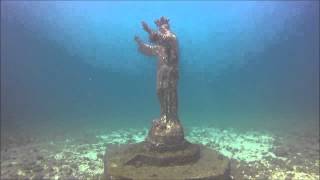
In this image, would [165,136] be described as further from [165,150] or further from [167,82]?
[167,82]

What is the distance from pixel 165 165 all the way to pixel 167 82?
164 centimetres

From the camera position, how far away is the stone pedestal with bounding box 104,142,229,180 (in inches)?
284

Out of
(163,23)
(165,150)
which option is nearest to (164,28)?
(163,23)

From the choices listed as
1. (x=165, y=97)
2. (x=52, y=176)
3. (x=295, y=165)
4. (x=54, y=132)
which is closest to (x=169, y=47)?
(x=165, y=97)

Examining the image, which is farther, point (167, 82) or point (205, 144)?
point (205, 144)

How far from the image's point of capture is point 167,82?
808cm

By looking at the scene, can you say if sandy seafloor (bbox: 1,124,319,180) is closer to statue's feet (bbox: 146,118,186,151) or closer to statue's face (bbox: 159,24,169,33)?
statue's feet (bbox: 146,118,186,151)

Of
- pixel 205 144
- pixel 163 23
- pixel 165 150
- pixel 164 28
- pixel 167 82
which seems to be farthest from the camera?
pixel 205 144

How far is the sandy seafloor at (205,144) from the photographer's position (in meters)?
9.80

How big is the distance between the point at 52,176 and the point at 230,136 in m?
7.61

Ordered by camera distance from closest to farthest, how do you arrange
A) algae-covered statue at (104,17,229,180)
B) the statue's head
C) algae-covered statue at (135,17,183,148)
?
algae-covered statue at (104,17,229,180) → algae-covered statue at (135,17,183,148) → the statue's head

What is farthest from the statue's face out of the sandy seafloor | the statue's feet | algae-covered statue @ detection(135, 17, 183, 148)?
the sandy seafloor

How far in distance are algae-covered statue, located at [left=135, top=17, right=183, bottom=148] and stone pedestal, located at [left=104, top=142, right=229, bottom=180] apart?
32 centimetres

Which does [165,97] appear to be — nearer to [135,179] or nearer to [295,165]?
[135,179]
